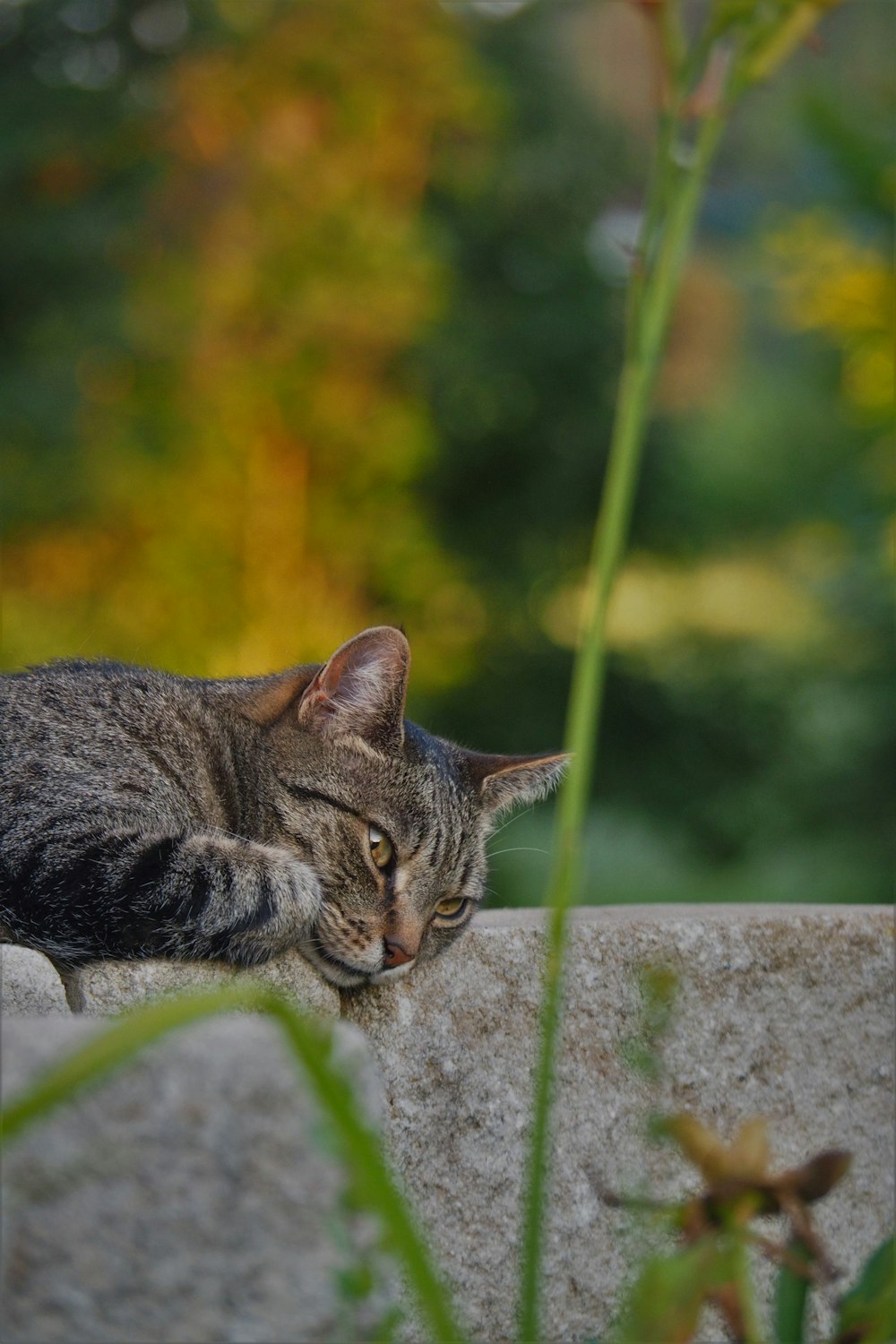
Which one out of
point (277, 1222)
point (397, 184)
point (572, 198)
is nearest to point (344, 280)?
point (397, 184)

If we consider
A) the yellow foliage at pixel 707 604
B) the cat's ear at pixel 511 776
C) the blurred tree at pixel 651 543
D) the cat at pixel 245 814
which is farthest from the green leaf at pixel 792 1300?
the yellow foliage at pixel 707 604

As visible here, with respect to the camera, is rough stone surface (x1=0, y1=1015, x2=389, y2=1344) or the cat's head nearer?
rough stone surface (x1=0, y1=1015, x2=389, y2=1344)

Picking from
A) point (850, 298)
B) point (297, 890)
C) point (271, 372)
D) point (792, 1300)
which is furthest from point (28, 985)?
point (271, 372)

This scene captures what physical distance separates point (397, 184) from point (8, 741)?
18.6 ft

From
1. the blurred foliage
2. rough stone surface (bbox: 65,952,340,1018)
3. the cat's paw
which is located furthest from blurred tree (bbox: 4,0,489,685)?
rough stone surface (bbox: 65,952,340,1018)

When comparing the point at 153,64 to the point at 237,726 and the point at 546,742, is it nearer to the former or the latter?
the point at 546,742

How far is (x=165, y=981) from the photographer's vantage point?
1438 millimetres

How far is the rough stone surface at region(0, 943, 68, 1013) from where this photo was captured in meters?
1.28

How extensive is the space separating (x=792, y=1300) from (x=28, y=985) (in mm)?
844

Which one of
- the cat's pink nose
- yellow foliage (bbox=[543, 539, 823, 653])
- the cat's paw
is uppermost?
yellow foliage (bbox=[543, 539, 823, 653])

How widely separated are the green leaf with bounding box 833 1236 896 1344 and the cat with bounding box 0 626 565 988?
3.26 feet

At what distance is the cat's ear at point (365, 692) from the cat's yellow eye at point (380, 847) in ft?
0.42

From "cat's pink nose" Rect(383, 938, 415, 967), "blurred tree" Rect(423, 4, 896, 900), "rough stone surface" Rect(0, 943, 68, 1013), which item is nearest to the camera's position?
"rough stone surface" Rect(0, 943, 68, 1013)

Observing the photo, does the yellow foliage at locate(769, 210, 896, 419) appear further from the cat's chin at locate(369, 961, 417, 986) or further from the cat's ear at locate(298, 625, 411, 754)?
the cat's chin at locate(369, 961, 417, 986)
